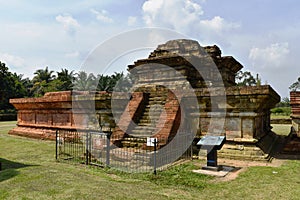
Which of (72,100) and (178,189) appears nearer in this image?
(178,189)

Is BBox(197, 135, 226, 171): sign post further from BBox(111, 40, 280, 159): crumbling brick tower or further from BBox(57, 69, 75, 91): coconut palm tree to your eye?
BBox(57, 69, 75, 91): coconut palm tree

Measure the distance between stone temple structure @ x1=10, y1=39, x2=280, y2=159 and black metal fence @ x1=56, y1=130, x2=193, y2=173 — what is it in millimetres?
258

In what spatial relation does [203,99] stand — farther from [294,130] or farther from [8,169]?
[8,169]

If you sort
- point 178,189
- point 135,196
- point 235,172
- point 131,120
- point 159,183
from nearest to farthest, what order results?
point 135,196
point 178,189
point 159,183
point 235,172
point 131,120

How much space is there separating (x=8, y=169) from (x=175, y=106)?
5055 mm

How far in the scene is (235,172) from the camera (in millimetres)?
6121

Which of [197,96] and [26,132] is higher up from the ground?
[197,96]

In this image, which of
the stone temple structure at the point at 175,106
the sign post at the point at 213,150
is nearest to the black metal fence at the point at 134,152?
the stone temple structure at the point at 175,106

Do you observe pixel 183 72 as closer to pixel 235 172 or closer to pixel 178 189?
pixel 235 172

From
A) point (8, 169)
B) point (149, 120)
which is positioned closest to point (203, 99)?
point (149, 120)

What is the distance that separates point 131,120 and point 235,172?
4.07 m

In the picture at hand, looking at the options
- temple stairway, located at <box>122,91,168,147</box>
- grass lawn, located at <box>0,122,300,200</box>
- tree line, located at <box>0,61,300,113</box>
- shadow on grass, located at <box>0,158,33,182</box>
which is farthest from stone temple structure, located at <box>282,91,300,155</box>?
tree line, located at <box>0,61,300,113</box>

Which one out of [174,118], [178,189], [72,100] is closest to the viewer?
[178,189]

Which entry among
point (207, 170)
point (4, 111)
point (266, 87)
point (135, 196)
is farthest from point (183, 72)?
point (4, 111)
